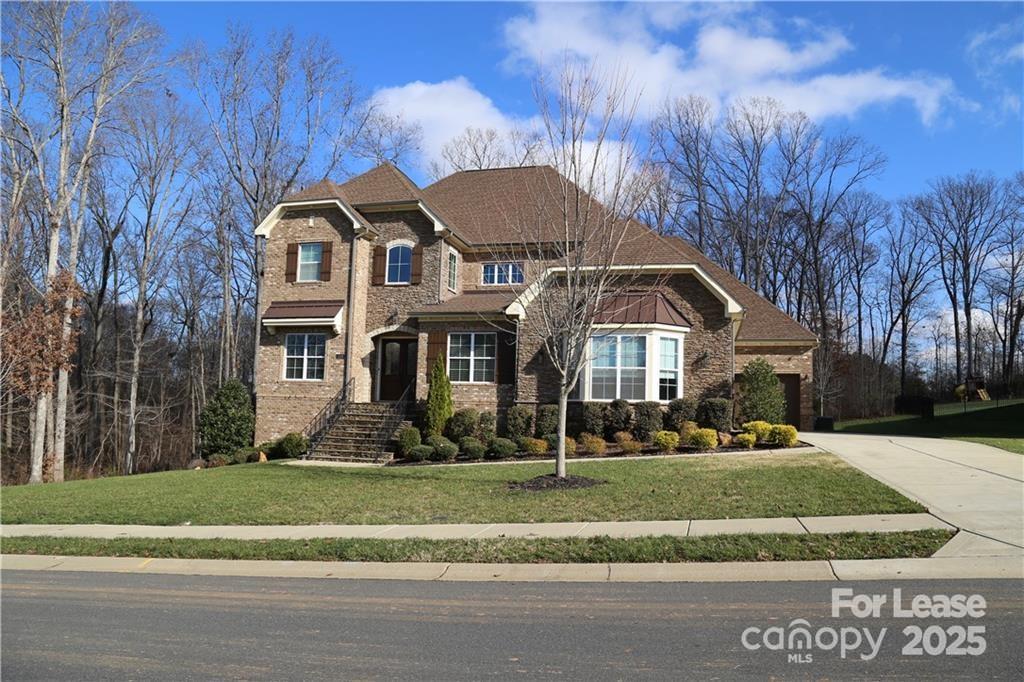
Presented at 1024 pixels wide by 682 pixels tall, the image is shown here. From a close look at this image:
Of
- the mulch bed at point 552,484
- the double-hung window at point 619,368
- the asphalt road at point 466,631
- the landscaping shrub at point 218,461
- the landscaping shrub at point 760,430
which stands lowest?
the landscaping shrub at point 218,461

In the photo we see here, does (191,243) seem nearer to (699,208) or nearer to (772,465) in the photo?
(699,208)

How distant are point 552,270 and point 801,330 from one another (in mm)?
14661

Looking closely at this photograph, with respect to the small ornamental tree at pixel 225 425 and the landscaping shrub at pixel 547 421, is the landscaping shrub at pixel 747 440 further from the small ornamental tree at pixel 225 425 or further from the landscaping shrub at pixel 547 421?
the small ornamental tree at pixel 225 425

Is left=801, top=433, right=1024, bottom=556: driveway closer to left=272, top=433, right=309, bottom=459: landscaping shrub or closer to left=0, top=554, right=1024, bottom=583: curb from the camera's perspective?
left=0, top=554, right=1024, bottom=583: curb

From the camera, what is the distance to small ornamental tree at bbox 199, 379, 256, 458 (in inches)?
1007

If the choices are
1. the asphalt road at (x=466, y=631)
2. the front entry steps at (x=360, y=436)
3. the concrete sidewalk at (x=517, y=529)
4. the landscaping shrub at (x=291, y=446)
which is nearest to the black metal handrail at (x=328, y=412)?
the front entry steps at (x=360, y=436)

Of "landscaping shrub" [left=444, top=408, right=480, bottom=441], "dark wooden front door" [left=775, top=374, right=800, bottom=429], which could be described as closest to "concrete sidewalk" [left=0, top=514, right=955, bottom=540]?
"landscaping shrub" [left=444, top=408, right=480, bottom=441]

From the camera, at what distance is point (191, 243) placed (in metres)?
41.4

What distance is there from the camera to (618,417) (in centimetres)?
2184

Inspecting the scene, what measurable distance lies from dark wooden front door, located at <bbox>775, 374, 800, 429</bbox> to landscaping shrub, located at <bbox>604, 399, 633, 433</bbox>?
28.3ft

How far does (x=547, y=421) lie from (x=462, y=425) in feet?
8.41

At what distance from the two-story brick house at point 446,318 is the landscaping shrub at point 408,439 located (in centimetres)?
233

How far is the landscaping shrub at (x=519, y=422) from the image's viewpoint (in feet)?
73.7

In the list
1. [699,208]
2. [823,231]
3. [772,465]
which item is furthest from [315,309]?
[823,231]
